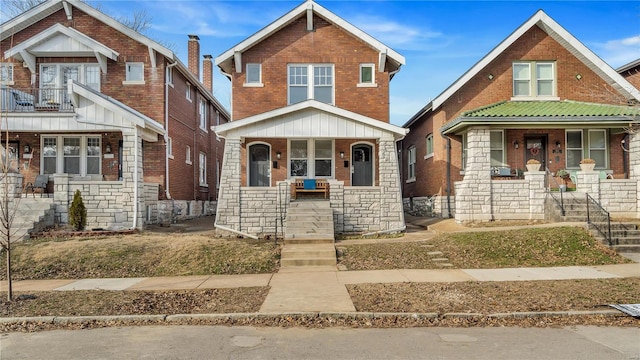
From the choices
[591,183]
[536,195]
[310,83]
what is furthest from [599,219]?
[310,83]

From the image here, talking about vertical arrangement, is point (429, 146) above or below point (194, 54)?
below

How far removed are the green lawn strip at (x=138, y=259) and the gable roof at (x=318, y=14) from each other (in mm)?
8951

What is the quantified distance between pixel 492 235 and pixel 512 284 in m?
4.05

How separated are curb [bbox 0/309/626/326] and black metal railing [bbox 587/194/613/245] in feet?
22.4

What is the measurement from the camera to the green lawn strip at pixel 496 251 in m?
11.4

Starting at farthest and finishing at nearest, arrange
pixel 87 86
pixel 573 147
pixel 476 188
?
pixel 573 147, pixel 87 86, pixel 476 188

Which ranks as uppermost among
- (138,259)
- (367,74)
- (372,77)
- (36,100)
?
(367,74)

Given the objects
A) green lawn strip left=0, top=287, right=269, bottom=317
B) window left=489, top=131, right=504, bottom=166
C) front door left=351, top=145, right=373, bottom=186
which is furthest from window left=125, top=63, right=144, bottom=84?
window left=489, top=131, right=504, bottom=166

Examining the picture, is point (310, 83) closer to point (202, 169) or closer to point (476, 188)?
point (476, 188)

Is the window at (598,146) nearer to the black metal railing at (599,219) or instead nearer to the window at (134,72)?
the black metal railing at (599,219)

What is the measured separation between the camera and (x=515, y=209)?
650 inches

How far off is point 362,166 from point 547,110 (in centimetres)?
768

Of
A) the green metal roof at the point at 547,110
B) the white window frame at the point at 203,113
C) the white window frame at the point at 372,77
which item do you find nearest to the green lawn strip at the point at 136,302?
the green metal roof at the point at 547,110

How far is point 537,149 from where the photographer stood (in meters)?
18.6
